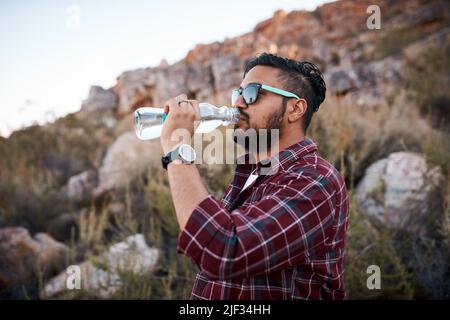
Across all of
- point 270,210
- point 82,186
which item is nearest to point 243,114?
point 270,210

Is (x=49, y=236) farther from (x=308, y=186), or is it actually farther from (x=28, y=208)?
(x=308, y=186)

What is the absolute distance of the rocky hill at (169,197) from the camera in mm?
3873

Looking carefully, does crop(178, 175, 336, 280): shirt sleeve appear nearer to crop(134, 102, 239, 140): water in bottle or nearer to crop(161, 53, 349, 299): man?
crop(161, 53, 349, 299): man

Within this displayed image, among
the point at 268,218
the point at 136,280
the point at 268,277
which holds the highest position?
the point at 268,218

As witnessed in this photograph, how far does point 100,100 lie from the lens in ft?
56.6

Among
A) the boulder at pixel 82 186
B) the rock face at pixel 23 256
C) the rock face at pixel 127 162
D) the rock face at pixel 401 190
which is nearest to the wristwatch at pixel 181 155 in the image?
the rock face at pixel 401 190

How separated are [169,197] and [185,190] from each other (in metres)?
3.52

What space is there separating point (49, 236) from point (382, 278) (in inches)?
168

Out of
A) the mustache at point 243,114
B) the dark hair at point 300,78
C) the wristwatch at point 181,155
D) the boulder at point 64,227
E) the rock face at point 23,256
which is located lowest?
the rock face at point 23,256

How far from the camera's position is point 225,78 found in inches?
624

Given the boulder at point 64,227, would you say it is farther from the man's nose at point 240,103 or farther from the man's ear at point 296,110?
the man's ear at point 296,110

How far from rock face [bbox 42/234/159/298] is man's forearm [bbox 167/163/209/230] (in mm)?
2444

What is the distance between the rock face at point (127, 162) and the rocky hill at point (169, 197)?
3 cm
